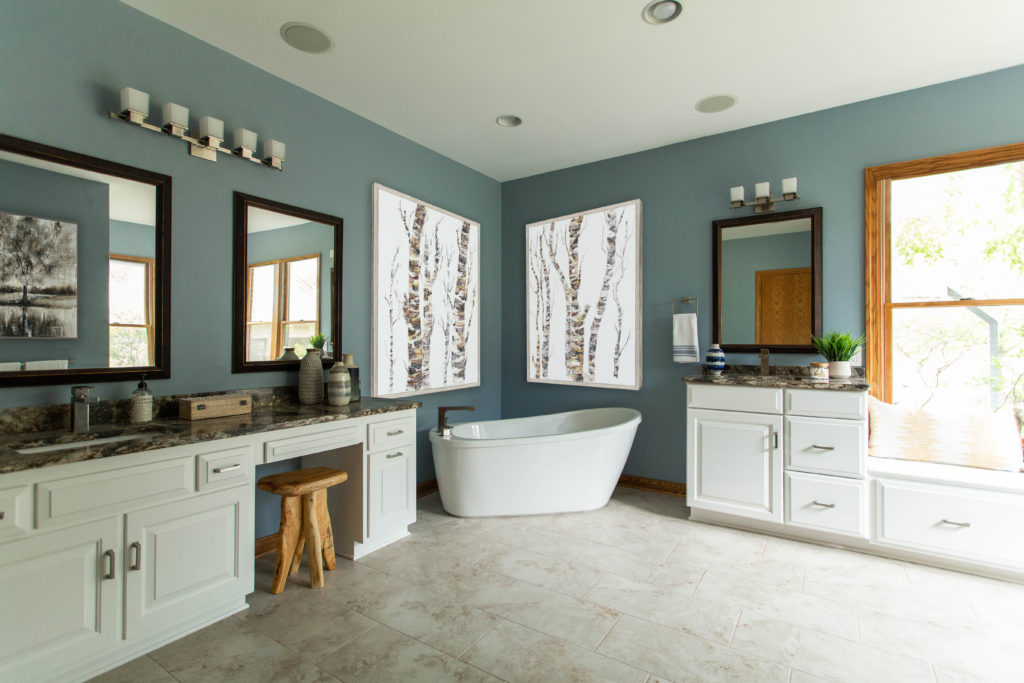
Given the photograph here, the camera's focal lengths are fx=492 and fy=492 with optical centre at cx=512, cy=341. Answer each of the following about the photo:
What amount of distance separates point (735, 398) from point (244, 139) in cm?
318

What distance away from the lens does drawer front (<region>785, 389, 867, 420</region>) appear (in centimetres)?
273

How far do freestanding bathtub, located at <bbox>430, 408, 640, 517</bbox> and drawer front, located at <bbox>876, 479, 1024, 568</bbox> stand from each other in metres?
1.51

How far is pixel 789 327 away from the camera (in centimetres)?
338

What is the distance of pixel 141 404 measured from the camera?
2141 millimetres

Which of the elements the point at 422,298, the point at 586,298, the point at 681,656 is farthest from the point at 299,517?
the point at 586,298

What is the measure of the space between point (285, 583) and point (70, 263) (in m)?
1.68

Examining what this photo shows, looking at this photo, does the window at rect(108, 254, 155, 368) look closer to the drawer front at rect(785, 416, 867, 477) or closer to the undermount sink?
the undermount sink

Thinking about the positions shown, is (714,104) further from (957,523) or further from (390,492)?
(390,492)

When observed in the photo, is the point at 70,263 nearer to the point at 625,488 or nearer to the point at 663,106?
the point at 663,106

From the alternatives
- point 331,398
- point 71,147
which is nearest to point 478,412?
point 331,398

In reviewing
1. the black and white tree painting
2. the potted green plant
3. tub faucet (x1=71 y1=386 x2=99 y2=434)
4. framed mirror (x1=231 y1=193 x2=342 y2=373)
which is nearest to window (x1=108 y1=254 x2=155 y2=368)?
the black and white tree painting

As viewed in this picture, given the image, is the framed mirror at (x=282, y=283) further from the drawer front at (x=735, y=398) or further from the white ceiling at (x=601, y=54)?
the drawer front at (x=735, y=398)

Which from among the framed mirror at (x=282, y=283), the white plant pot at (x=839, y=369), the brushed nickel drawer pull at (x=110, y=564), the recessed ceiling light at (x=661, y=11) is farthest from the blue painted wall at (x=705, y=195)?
the brushed nickel drawer pull at (x=110, y=564)

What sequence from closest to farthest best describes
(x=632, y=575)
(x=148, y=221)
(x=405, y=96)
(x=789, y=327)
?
(x=148, y=221) → (x=632, y=575) → (x=405, y=96) → (x=789, y=327)
